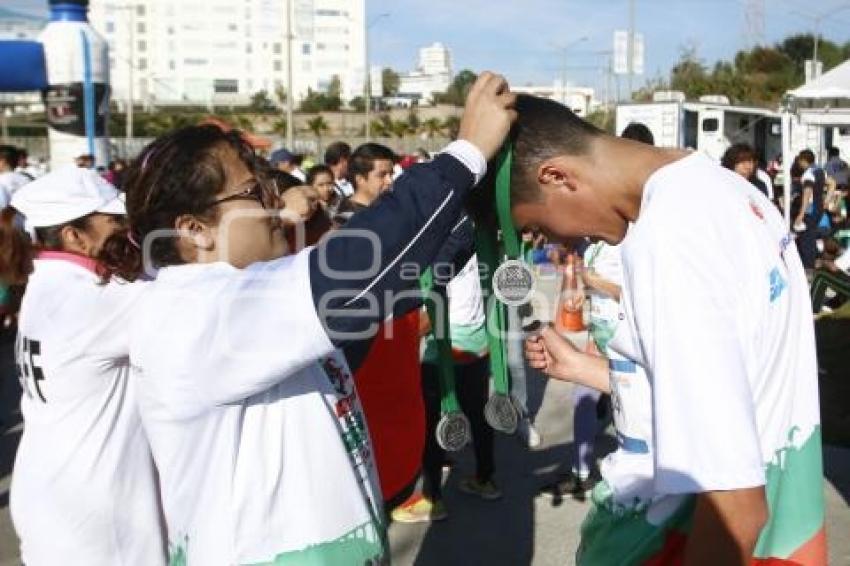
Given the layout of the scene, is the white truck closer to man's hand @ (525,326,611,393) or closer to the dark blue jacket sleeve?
man's hand @ (525,326,611,393)

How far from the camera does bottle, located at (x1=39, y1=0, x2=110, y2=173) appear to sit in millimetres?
12164

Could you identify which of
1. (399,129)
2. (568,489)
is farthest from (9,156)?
(399,129)

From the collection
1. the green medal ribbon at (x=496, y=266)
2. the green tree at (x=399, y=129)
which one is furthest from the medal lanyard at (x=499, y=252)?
the green tree at (x=399, y=129)

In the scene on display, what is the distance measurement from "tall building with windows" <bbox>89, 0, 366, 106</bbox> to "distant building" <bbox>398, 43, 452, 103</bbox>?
9724 mm

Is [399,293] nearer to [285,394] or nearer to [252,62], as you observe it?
[285,394]

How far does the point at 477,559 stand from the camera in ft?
14.0

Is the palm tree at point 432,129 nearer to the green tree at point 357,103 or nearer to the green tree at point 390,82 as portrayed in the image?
the green tree at point 357,103

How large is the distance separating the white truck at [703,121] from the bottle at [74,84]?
12183 millimetres

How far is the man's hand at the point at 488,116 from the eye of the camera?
1.62 metres

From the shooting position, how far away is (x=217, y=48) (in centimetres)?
8756

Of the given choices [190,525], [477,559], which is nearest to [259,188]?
[190,525]

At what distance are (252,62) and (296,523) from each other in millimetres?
91287

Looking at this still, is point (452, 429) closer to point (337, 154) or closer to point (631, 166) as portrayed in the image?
point (631, 166)

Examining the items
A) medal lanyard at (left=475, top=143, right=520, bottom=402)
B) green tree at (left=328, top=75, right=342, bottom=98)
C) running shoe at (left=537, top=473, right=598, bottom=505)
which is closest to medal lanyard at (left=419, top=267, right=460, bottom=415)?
medal lanyard at (left=475, top=143, right=520, bottom=402)
